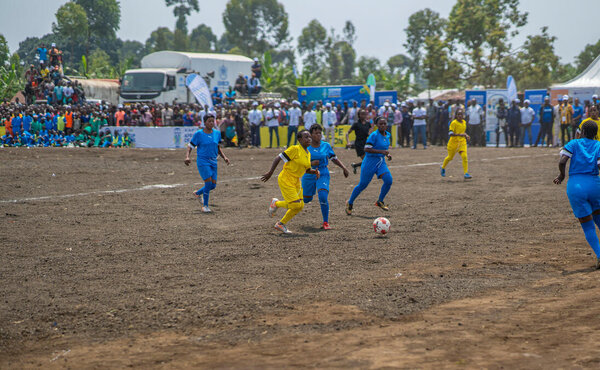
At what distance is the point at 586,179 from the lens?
26.6 ft

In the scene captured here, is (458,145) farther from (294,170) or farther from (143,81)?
(143,81)

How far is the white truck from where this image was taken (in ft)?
119

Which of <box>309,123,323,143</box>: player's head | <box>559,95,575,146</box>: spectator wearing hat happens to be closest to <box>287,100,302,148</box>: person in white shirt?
<box>559,95,575,146</box>: spectator wearing hat

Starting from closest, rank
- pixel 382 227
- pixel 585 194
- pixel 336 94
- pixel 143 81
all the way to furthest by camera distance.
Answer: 1. pixel 585 194
2. pixel 382 227
3. pixel 336 94
4. pixel 143 81

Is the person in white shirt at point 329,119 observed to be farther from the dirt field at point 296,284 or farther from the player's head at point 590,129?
the player's head at point 590,129

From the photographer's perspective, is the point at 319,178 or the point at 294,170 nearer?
the point at 294,170

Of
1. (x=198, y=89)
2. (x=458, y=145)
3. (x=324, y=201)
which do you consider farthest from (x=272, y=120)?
(x=324, y=201)

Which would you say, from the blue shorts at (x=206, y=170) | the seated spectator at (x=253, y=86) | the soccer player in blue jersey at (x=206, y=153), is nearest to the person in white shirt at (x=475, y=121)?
the seated spectator at (x=253, y=86)

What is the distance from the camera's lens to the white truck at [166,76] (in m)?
36.3

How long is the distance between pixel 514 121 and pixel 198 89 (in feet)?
47.4

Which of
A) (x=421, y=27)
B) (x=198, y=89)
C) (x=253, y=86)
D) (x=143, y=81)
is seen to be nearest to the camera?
(x=198, y=89)

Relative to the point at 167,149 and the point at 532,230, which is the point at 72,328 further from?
the point at 167,149

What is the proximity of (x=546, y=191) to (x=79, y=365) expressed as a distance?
41.8 feet

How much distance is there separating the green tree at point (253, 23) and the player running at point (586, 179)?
81.4 meters
